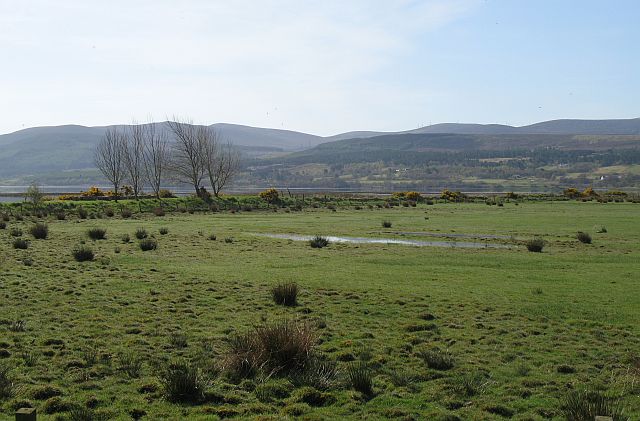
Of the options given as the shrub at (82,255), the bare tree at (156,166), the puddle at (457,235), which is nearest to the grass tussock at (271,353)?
the shrub at (82,255)

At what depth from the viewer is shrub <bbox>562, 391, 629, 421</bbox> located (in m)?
8.27

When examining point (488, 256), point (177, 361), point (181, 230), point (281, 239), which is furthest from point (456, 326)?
point (181, 230)

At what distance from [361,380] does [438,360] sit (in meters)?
1.98

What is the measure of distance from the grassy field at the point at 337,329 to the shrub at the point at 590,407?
25cm

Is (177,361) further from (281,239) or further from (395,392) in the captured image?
(281,239)

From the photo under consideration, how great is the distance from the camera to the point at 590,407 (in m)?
8.37

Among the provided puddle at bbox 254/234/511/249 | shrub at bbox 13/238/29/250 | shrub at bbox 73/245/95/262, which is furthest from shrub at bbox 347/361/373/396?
puddle at bbox 254/234/511/249

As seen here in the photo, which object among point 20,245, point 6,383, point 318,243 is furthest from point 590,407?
point 20,245

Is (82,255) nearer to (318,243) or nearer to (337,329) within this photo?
(318,243)

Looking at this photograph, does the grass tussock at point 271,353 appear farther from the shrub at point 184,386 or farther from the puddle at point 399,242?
the puddle at point 399,242

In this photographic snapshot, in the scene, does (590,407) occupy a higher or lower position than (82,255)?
lower

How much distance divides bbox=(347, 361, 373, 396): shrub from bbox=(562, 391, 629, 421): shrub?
3.00 metres

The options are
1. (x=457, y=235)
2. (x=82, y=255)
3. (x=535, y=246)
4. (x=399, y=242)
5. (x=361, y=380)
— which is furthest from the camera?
(x=457, y=235)

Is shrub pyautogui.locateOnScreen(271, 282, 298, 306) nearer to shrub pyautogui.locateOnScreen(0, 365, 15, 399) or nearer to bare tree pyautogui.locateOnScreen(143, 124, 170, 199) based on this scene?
shrub pyautogui.locateOnScreen(0, 365, 15, 399)
